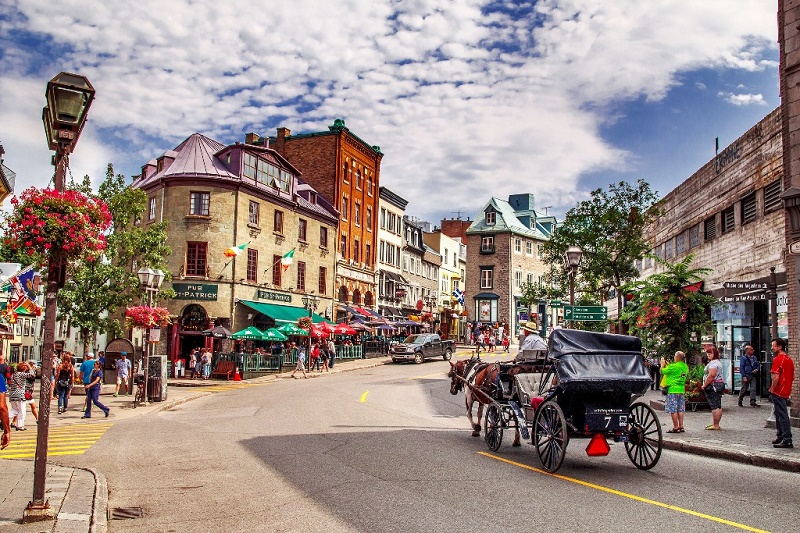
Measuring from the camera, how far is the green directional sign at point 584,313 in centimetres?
2073

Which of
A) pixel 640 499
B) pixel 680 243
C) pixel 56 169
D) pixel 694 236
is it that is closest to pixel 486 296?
pixel 680 243

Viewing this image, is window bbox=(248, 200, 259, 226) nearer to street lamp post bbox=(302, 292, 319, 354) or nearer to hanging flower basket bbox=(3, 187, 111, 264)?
street lamp post bbox=(302, 292, 319, 354)

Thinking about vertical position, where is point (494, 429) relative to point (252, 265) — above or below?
below

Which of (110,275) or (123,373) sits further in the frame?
(110,275)

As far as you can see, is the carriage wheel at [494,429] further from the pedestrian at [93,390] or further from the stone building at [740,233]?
the pedestrian at [93,390]

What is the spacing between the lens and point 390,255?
6131 cm

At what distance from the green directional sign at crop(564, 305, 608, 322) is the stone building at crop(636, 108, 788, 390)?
3.27 m

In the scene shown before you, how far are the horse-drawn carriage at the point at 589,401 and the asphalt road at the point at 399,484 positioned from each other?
0.43m

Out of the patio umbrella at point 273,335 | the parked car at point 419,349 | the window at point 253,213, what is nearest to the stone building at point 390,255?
the parked car at point 419,349

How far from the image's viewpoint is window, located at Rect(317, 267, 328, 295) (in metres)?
49.0

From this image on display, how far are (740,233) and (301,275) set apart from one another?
100ft

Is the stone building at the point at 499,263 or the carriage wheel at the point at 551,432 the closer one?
the carriage wheel at the point at 551,432

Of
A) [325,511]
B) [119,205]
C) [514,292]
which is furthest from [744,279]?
[514,292]

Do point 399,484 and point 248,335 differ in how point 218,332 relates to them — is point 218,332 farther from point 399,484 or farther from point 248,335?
point 399,484
